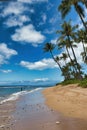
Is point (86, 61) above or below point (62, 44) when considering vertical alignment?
below

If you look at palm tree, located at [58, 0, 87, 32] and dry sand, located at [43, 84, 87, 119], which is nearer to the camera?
dry sand, located at [43, 84, 87, 119]

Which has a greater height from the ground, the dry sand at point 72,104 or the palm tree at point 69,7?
the palm tree at point 69,7

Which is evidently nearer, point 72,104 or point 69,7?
point 72,104

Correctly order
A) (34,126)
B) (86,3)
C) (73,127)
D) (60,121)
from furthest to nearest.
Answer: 1. (86,3)
2. (60,121)
3. (34,126)
4. (73,127)

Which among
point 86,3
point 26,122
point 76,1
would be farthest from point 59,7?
point 26,122

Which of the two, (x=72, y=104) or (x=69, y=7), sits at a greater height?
(x=69, y=7)

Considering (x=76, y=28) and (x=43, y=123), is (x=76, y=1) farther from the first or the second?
(x=43, y=123)

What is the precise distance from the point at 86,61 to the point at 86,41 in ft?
22.2

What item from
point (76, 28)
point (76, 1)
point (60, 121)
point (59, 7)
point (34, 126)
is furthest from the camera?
point (76, 28)

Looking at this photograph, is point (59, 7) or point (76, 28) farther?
point (76, 28)

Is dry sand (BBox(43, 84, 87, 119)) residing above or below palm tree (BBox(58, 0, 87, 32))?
below

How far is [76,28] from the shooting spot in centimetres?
5056

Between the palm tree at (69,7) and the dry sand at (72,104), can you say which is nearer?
the dry sand at (72,104)

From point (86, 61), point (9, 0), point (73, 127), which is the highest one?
point (86, 61)
